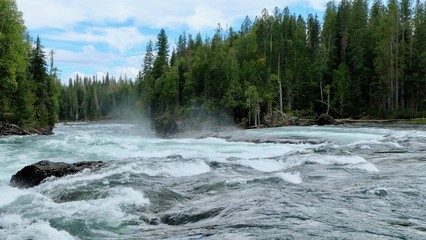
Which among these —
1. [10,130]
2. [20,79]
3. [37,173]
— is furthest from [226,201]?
[20,79]

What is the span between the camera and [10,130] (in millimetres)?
41188

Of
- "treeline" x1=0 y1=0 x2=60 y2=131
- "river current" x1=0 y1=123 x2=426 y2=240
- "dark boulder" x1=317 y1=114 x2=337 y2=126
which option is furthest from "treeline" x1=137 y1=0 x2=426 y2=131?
Answer: "river current" x1=0 y1=123 x2=426 y2=240

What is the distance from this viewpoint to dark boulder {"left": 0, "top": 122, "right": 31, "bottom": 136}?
40.2 metres

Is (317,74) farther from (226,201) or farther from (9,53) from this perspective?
(226,201)

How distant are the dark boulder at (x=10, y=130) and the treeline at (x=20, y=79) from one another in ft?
5.02

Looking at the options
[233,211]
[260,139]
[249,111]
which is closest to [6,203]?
[233,211]

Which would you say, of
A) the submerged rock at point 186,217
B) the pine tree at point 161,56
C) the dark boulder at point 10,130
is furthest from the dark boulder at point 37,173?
the pine tree at point 161,56

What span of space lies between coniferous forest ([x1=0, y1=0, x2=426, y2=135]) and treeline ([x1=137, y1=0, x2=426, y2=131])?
147 millimetres

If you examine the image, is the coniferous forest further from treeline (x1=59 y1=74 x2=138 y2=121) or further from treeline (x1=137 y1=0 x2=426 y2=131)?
treeline (x1=59 y1=74 x2=138 y2=121)

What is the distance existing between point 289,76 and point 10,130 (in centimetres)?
4019

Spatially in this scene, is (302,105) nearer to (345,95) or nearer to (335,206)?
(345,95)

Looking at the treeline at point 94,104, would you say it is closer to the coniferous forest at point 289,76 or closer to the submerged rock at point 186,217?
the coniferous forest at point 289,76

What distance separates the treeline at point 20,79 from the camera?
4091cm

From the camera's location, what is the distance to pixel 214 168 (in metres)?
15.5
